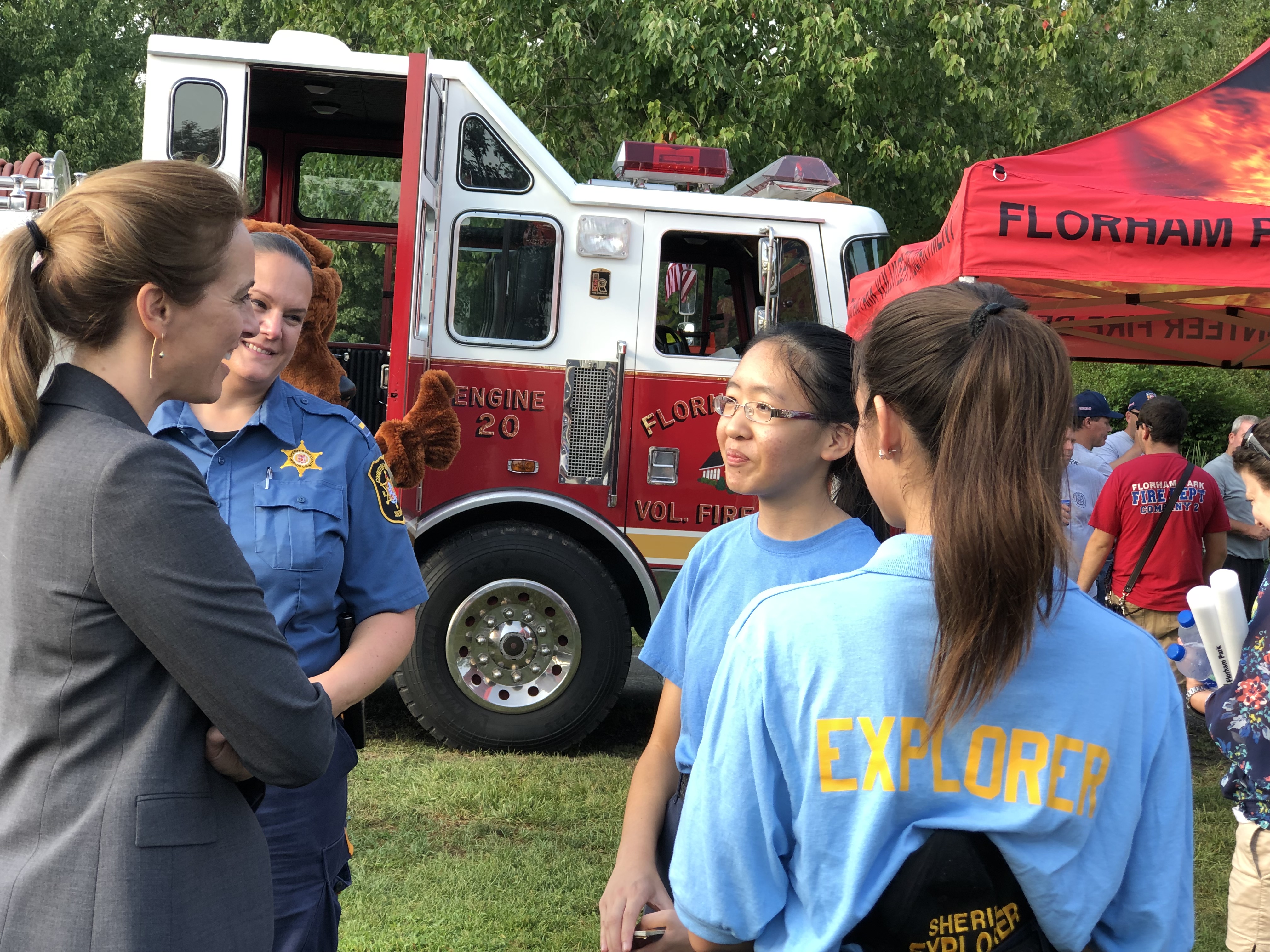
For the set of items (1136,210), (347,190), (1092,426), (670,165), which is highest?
(670,165)

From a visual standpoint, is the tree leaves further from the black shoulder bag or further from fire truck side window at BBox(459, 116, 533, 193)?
the black shoulder bag

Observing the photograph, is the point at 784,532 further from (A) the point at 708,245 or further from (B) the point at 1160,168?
(A) the point at 708,245

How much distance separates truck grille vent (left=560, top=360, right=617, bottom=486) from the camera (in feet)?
18.7

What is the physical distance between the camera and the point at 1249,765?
9.18ft

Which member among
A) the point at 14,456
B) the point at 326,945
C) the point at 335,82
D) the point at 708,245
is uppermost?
the point at 335,82

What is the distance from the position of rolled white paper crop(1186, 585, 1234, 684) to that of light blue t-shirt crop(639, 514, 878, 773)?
1355 millimetres

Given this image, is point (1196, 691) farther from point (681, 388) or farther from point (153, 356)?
point (681, 388)

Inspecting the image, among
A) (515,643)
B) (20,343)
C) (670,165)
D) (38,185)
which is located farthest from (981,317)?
(670,165)

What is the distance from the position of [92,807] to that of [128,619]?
0.73ft

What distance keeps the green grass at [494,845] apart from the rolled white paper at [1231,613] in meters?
1.60

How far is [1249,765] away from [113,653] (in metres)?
2.61

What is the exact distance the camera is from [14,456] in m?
1.36

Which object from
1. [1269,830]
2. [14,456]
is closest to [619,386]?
[1269,830]

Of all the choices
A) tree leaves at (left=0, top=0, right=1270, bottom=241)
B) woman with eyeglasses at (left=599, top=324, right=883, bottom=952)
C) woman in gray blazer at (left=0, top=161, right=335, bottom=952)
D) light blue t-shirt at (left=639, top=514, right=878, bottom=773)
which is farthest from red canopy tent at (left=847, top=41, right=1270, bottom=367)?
tree leaves at (left=0, top=0, right=1270, bottom=241)
